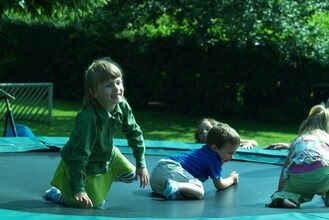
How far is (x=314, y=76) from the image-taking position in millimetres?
9844

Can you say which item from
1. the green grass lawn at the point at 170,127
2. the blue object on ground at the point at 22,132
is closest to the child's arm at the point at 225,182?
the blue object on ground at the point at 22,132

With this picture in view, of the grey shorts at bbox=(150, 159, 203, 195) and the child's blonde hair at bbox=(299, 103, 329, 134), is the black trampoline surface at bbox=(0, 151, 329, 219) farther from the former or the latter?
the child's blonde hair at bbox=(299, 103, 329, 134)

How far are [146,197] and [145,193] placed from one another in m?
0.11

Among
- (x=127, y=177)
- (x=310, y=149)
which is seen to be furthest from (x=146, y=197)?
(x=310, y=149)

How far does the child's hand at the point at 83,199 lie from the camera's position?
2982 mm

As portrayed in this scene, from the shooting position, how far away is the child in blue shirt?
3.46 metres

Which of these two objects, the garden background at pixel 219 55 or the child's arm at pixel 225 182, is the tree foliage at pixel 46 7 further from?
the child's arm at pixel 225 182

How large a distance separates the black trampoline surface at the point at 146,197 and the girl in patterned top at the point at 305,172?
80mm

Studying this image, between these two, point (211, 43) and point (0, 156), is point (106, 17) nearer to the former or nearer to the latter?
point (211, 43)

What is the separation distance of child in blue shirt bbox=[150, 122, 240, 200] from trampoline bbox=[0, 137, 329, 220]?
71mm

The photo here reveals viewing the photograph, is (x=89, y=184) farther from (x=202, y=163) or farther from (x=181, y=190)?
(x=202, y=163)

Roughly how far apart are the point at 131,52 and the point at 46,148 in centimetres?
624

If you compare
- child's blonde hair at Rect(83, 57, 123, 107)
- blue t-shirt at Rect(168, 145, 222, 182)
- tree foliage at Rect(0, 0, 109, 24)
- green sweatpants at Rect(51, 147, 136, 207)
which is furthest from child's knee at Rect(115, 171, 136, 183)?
tree foliage at Rect(0, 0, 109, 24)

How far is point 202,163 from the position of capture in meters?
3.56
